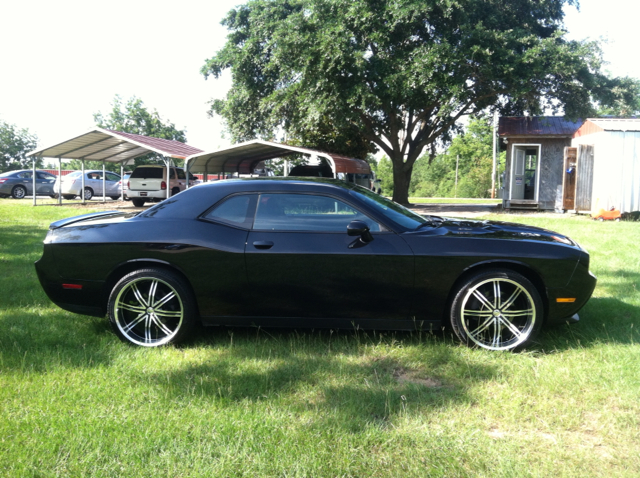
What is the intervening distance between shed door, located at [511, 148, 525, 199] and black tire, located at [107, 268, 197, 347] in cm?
2120

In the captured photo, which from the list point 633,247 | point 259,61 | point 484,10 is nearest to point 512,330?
point 633,247

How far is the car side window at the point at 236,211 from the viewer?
443cm

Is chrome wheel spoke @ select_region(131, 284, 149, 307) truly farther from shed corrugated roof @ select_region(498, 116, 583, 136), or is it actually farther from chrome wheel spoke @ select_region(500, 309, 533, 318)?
shed corrugated roof @ select_region(498, 116, 583, 136)

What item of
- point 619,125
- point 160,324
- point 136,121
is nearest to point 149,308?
point 160,324

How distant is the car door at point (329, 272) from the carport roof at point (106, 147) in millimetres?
17832

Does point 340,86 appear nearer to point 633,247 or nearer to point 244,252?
point 633,247

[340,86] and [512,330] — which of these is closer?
[512,330]

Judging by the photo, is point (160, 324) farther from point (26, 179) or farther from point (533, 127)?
point (26, 179)

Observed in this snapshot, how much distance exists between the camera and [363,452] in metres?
2.74

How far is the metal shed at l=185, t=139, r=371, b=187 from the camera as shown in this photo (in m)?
18.9

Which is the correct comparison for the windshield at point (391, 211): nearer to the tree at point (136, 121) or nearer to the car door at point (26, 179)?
the car door at point (26, 179)

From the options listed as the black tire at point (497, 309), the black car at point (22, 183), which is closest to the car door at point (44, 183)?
the black car at point (22, 183)

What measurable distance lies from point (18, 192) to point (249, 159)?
41.5ft

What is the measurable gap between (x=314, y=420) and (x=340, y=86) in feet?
57.9
